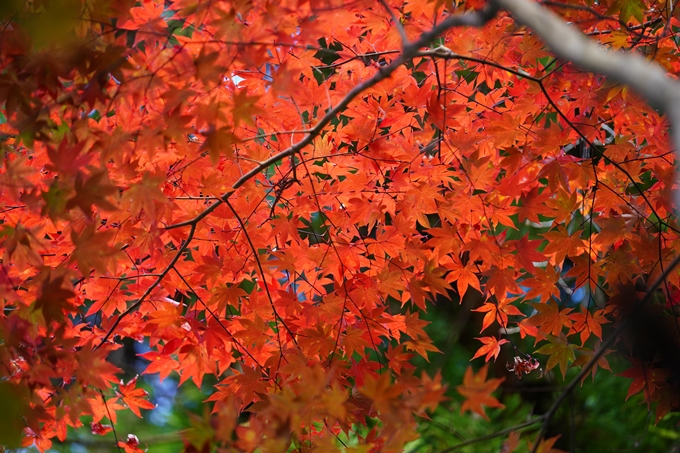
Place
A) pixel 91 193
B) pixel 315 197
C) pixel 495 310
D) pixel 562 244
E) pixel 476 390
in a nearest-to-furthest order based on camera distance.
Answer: pixel 476 390, pixel 91 193, pixel 315 197, pixel 562 244, pixel 495 310

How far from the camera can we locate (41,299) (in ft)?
3.58

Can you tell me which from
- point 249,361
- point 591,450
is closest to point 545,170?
point 249,361

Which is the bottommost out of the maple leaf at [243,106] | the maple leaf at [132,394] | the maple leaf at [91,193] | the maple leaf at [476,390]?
the maple leaf at [132,394]

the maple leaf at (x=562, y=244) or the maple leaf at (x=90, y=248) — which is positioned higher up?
the maple leaf at (x=90, y=248)

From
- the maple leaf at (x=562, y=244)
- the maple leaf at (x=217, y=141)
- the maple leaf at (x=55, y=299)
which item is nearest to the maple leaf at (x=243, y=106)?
the maple leaf at (x=217, y=141)

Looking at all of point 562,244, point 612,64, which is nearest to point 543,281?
point 562,244

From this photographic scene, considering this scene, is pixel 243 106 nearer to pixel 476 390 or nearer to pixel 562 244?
pixel 476 390

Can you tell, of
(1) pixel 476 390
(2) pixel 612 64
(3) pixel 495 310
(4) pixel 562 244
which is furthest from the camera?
(3) pixel 495 310

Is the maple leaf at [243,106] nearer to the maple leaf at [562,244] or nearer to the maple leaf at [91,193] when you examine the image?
the maple leaf at [91,193]

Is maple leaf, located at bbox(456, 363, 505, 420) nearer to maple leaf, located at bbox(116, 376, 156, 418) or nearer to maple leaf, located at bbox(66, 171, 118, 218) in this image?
maple leaf, located at bbox(66, 171, 118, 218)

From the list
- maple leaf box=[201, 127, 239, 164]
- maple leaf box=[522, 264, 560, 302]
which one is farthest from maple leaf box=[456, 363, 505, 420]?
maple leaf box=[522, 264, 560, 302]

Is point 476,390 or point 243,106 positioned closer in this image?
point 476,390

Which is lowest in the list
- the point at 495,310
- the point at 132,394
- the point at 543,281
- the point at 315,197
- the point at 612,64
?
the point at 132,394

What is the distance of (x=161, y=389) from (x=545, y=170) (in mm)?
5263
